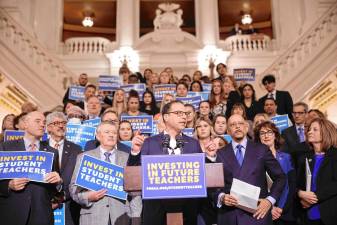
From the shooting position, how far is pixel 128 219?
3.47 metres

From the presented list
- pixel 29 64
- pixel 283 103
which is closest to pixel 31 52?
pixel 29 64

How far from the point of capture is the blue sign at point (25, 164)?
10.3 feet

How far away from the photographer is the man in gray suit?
3.31m

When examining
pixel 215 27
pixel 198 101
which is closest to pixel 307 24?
pixel 215 27

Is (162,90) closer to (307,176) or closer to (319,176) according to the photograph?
(307,176)

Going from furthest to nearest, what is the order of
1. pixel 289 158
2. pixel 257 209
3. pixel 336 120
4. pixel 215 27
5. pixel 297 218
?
pixel 215 27, pixel 336 120, pixel 289 158, pixel 297 218, pixel 257 209

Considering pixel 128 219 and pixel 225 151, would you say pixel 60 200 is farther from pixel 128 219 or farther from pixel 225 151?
pixel 225 151

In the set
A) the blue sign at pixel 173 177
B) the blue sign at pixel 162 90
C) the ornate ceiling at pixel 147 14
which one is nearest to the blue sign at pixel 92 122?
the blue sign at pixel 162 90

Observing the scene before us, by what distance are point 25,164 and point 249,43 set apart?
1116 cm

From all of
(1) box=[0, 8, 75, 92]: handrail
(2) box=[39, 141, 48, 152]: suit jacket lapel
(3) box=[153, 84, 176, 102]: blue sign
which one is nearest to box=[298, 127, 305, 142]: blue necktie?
(3) box=[153, 84, 176, 102]: blue sign

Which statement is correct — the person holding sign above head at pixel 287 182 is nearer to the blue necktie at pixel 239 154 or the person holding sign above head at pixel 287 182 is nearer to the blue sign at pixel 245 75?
the blue necktie at pixel 239 154

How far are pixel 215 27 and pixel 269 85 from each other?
22.5ft

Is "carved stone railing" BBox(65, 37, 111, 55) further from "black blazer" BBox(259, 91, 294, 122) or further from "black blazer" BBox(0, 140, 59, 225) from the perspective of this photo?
"black blazer" BBox(0, 140, 59, 225)

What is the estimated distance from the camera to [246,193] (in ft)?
10.1
